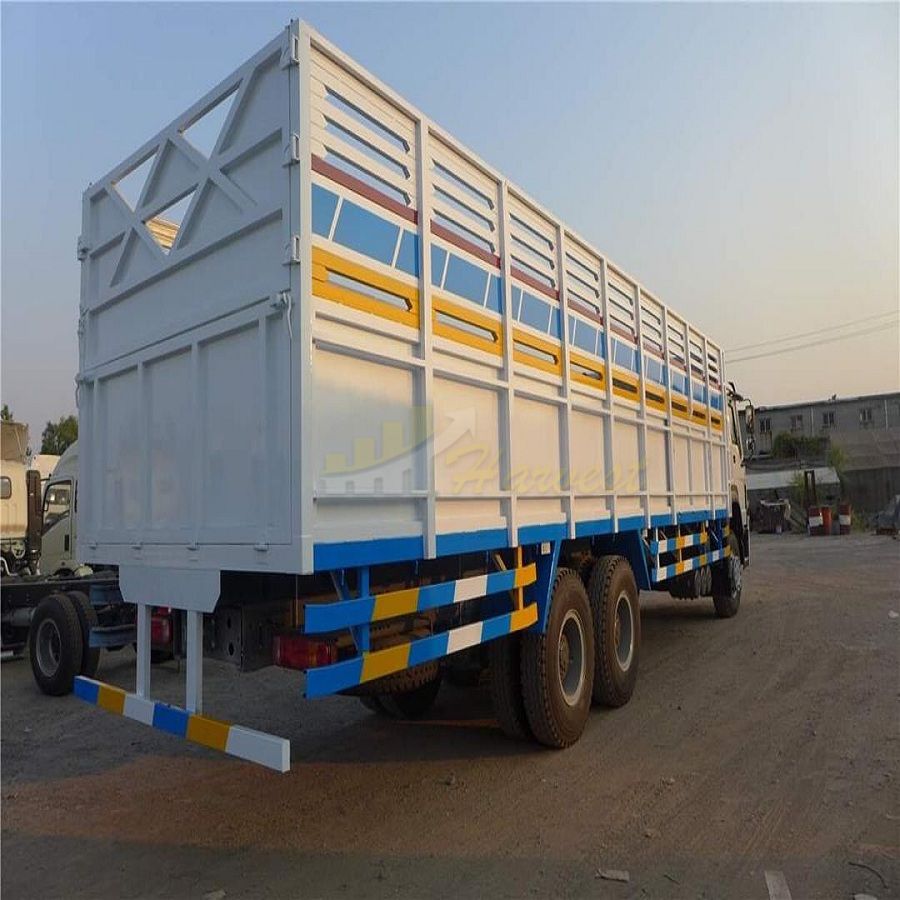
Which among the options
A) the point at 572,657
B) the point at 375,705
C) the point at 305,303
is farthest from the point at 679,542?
the point at 305,303

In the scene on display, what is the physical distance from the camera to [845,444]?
45.0m

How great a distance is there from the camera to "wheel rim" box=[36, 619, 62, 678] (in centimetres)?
747

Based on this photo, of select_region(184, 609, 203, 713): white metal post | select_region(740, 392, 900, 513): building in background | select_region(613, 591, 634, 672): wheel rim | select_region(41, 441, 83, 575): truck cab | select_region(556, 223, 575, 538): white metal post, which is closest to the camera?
select_region(184, 609, 203, 713): white metal post

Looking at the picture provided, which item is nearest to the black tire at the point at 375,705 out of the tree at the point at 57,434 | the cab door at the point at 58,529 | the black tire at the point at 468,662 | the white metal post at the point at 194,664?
the black tire at the point at 468,662

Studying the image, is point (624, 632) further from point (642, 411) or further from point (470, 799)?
point (470, 799)

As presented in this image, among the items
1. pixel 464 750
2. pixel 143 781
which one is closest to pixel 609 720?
pixel 464 750

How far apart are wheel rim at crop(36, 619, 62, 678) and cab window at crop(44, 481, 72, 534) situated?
384 cm

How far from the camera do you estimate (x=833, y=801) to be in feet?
13.7

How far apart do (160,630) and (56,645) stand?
13.6 ft

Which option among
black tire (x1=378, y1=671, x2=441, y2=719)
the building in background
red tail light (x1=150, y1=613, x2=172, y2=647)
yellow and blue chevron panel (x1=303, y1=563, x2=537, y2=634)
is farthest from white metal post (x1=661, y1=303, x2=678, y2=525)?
the building in background

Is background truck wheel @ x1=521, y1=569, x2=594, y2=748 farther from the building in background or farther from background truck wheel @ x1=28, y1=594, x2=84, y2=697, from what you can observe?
the building in background

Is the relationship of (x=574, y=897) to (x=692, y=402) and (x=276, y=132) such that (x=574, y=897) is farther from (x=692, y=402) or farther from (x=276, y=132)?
(x=692, y=402)

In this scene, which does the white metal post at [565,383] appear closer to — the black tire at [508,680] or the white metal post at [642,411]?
the black tire at [508,680]

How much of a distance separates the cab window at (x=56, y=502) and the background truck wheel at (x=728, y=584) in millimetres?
9220
